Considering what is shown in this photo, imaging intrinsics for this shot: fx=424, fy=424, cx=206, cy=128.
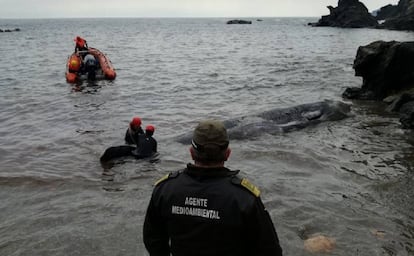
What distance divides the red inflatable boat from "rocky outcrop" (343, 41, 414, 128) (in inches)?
506

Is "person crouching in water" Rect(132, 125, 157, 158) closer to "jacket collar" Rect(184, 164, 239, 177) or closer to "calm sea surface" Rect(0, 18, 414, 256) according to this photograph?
"calm sea surface" Rect(0, 18, 414, 256)

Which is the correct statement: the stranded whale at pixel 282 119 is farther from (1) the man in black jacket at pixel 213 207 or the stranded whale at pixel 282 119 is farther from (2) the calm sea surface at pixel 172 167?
(1) the man in black jacket at pixel 213 207

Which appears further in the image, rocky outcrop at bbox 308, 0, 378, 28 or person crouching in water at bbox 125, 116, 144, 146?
rocky outcrop at bbox 308, 0, 378, 28

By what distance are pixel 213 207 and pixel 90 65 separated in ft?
67.5

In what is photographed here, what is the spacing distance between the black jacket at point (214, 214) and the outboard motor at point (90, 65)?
2027 centimetres

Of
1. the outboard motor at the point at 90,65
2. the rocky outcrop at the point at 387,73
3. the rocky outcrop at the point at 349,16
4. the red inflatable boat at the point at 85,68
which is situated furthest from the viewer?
the rocky outcrop at the point at 349,16

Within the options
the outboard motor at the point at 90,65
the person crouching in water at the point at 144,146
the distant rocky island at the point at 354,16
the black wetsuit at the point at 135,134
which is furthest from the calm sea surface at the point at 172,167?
the distant rocky island at the point at 354,16

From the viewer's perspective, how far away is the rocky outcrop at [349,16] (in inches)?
3398

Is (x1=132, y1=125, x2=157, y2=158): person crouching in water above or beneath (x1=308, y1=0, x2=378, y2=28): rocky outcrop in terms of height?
beneath

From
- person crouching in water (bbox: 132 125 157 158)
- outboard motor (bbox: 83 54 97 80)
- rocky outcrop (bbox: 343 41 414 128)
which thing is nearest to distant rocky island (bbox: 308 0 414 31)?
rocky outcrop (bbox: 343 41 414 128)

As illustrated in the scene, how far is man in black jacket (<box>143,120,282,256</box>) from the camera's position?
276 cm

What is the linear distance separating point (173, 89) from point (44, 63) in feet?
51.1

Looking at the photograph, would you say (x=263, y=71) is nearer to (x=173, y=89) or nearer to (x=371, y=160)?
(x=173, y=89)

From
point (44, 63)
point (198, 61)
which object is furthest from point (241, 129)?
point (44, 63)
